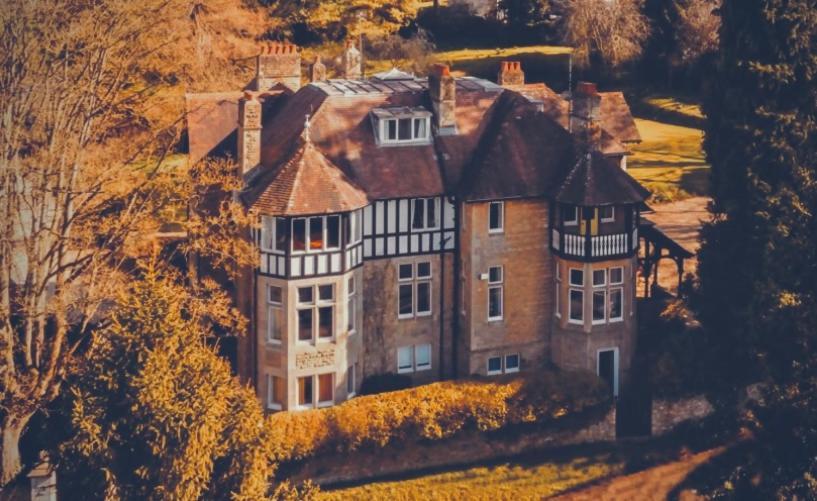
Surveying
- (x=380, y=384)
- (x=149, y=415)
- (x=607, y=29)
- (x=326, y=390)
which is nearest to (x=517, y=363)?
(x=380, y=384)

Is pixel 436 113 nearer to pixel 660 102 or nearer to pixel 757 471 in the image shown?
pixel 757 471

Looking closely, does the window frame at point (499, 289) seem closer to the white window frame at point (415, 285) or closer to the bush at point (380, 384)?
the white window frame at point (415, 285)

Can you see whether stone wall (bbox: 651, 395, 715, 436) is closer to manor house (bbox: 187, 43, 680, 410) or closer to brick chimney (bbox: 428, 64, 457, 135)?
manor house (bbox: 187, 43, 680, 410)

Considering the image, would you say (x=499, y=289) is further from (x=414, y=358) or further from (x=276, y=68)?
(x=276, y=68)

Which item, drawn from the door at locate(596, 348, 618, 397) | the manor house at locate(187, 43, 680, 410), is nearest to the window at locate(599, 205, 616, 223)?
the manor house at locate(187, 43, 680, 410)

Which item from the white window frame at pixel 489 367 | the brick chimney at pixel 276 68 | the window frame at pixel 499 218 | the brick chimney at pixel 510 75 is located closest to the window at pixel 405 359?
the white window frame at pixel 489 367

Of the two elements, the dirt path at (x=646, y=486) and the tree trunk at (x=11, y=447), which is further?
the dirt path at (x=646, y=486)
